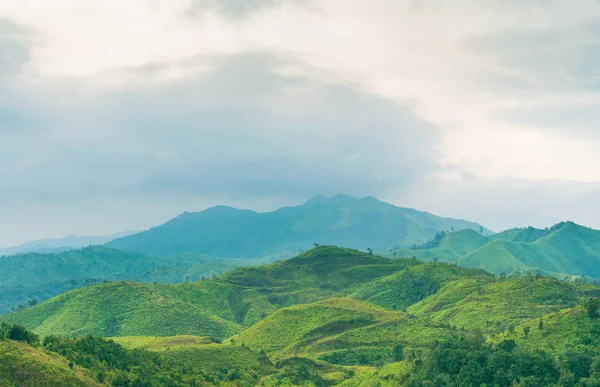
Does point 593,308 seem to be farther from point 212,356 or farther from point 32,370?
point 32,370

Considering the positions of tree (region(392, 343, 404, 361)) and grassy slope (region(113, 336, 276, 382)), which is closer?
grassy slope (region(113, 336, 276, 382))

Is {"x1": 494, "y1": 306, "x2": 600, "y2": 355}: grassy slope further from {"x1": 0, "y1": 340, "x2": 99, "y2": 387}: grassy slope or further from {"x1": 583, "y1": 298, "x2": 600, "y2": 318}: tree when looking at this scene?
{"x1": 0, "y1": 340, "x2": 99, "y2": 387}: grassy slope

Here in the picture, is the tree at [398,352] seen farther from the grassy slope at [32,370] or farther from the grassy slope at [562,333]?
the grassy slope at [32,370]

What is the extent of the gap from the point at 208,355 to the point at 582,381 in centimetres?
8965

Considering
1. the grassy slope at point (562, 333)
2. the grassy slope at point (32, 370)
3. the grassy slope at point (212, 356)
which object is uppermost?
the grassy slope at point (32, 370)

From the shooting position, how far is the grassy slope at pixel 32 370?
77.3m

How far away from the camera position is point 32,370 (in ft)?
Answer: 260

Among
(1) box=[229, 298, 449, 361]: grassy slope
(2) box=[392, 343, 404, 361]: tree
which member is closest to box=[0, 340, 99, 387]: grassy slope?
(1) box=[229, 298, 449, 361]: grassy slope

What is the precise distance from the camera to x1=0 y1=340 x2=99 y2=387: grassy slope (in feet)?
254

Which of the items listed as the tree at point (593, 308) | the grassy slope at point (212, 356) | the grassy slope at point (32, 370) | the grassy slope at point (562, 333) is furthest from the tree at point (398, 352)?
the grassy slope at point (32, 370)

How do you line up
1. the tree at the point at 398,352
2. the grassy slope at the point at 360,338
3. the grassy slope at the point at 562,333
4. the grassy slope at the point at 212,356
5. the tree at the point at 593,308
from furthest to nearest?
the grassy slope at the point at 360,338 → the tree at the point at 398,352 → the grassy slope at the point at 212,356 → the tree at the point at 593,308 → the grassy slope at the point at 562,333

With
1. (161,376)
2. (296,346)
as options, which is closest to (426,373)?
(161,376)

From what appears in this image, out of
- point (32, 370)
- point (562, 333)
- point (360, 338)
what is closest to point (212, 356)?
point (360, 338)

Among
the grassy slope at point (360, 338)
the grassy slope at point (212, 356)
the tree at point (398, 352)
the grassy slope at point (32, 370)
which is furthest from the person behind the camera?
the grassy slope at point (360, 338)
